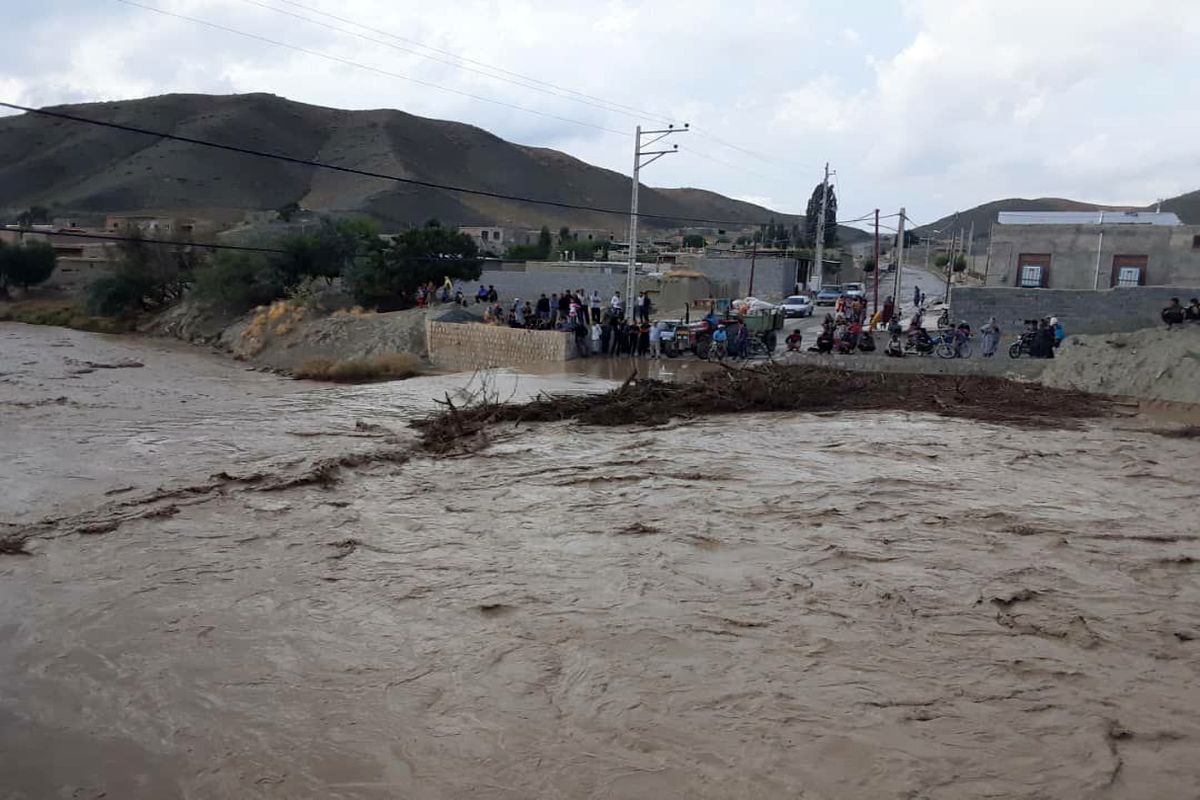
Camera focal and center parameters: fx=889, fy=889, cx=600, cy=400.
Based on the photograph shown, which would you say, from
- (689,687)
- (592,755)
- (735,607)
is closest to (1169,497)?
(735,607)

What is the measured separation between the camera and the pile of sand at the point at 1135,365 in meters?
18.0

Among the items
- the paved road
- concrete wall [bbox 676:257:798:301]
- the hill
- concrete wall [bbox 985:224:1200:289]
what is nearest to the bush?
concrete wall [bbox 676:257:798:301]

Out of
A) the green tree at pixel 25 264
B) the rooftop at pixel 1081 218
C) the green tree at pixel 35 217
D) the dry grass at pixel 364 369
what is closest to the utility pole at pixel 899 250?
the rooftop at pixel 1081 218

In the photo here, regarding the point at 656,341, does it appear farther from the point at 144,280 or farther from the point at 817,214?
the point at 817,214

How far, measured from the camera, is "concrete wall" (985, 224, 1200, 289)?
33969 mm

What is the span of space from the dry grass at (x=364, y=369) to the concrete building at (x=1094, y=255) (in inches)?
964

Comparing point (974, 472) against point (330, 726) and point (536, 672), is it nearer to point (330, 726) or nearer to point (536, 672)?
point (536, 672)

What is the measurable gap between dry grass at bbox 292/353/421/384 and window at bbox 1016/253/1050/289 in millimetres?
24701

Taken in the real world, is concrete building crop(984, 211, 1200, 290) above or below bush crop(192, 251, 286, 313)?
above

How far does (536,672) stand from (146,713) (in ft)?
8.97

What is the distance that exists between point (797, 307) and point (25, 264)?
141 ft

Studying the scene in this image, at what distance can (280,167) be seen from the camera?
104m

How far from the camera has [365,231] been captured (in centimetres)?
4706

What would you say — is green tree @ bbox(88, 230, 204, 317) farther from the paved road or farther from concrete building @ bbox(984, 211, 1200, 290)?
concrete building @ bbox(984, 211, 1200, 290)
